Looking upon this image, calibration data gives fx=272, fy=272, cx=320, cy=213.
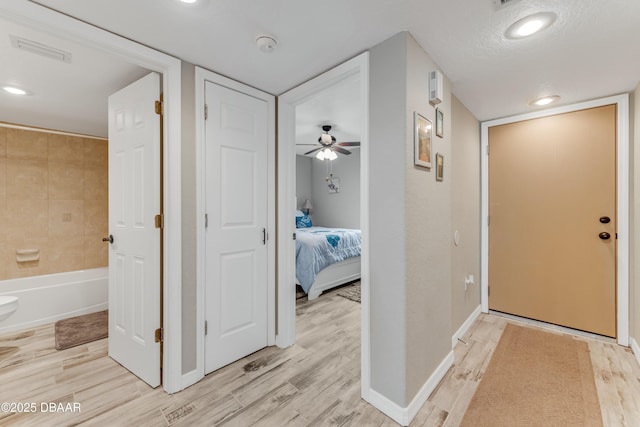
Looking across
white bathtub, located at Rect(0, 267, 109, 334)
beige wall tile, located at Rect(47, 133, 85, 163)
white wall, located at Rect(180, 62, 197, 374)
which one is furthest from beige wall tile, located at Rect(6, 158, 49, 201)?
white wall, located at Rect(180, 62, 197, 374)

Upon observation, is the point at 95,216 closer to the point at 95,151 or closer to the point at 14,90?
the point at 95,151

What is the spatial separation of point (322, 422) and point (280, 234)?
134 cm

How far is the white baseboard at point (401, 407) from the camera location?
1.53 m

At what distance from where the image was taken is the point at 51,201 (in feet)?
10.6

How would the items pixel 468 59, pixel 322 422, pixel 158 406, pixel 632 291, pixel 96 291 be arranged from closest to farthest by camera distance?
pixel 322 422 < pixel 158 406 < pixel 468 59 < pixel 632 291 < pixel 96 291

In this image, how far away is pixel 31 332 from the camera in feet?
8.95

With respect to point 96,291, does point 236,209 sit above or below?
above

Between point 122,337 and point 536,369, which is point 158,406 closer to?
point 122,337

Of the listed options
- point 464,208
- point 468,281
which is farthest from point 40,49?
point 468,281

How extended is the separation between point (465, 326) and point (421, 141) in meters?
1.98

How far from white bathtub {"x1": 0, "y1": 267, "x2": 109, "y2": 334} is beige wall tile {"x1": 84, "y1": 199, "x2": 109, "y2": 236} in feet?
1.67

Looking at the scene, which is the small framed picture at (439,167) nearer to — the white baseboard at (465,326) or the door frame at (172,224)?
the white baseboard at (465,326)

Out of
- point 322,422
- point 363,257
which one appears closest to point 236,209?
point 363,257

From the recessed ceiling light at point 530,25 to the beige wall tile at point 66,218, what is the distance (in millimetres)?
4578
